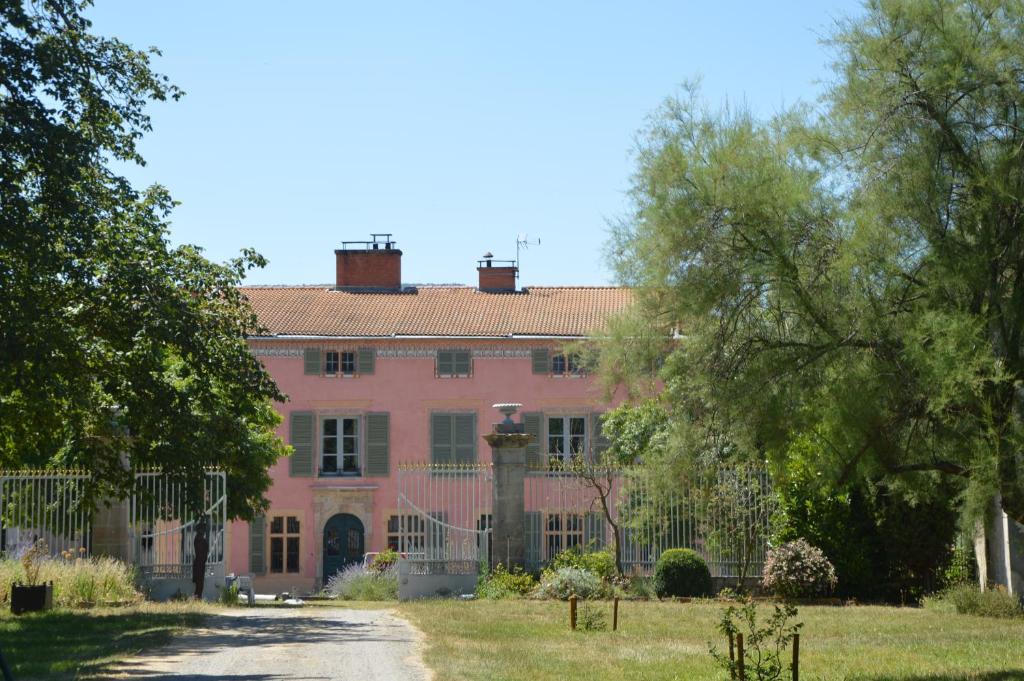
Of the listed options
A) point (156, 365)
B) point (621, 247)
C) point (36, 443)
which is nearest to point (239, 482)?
point (36, 443)

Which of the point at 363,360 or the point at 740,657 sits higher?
the point at 363,360

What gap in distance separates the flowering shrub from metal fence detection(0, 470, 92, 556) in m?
10.2

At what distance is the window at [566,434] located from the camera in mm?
37188

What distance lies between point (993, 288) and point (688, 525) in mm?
11597

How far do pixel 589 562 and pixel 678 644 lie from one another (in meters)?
7.46

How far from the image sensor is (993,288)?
10852 mm

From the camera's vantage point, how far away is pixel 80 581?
59.9 feet

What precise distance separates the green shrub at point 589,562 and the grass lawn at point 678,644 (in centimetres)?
238

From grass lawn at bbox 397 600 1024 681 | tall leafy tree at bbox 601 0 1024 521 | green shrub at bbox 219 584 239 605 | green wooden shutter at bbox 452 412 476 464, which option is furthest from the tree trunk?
green wooden shutter at bbox 452 412 476 464

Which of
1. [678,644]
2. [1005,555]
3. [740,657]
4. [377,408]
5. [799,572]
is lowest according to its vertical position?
[678,644]

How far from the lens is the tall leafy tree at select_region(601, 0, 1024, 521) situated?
10781 millimetres

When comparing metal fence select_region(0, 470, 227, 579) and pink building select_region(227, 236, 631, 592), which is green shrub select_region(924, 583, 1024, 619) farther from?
pink building select_region(227, 236, 631, 592)

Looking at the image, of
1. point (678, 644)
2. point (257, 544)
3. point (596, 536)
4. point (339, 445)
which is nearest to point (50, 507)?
point (596, 536)

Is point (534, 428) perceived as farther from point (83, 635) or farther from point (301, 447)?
point (83, 635)
